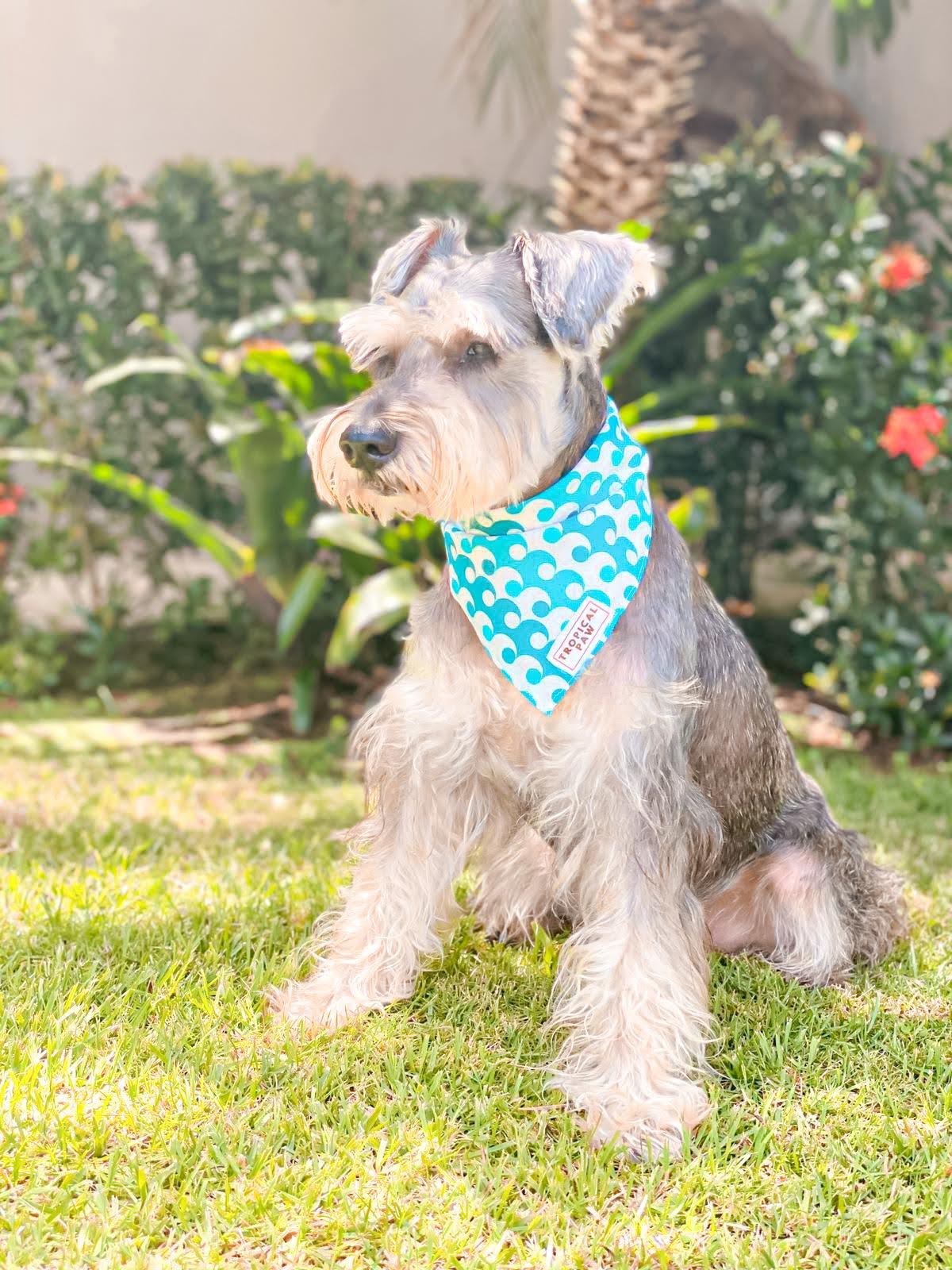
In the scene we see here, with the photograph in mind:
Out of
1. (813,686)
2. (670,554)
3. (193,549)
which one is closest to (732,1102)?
(670,554)

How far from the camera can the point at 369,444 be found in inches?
93.0

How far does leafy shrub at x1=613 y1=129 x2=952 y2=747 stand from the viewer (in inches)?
201

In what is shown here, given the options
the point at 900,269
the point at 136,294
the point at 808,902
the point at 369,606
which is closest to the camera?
the point at 808,902

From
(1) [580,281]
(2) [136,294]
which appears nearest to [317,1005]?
(1) [580,281]

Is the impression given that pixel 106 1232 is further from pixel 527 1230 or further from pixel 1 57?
pixel 1 57

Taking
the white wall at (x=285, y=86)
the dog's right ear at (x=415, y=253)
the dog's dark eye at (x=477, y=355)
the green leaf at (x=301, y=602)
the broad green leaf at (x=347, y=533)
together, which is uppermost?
the dog's right ear at (x=415, y=253)

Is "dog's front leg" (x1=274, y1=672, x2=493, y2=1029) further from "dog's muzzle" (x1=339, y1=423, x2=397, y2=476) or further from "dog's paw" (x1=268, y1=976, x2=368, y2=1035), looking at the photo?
"dog's muzzle" (x1=339, y1=423, x2=397, y2=476)

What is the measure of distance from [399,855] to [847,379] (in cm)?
339

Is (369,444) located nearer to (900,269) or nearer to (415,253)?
(415,253)

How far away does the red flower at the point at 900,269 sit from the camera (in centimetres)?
511

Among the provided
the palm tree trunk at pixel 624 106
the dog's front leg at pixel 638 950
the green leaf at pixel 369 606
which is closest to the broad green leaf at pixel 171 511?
the green leaf at pixel 369 606

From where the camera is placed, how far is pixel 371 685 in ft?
19.6

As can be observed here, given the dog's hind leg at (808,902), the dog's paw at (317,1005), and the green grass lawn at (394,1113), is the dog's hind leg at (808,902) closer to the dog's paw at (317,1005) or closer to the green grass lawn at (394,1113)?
the green grass lawn at (394,1113)

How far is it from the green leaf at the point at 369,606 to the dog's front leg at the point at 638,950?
7.48ft
